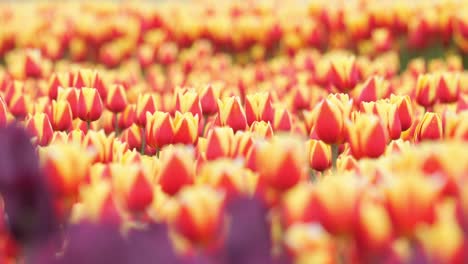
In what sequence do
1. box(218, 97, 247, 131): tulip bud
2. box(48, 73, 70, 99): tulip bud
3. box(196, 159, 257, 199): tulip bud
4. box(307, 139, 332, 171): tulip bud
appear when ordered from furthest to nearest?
1. box(48, 73, 70, 99): tulip bud
2. box(218, 97, 247, 131): tulip bud
3. box(307, 139, 332, 171): tulip bud
4. box(196, 159, 257, 199): tulip bud

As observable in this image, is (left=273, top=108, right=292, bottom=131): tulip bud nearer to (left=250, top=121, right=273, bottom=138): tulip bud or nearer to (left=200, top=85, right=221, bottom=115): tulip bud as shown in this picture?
(left=250, top=121, right=273, bottom=138): tulip bud

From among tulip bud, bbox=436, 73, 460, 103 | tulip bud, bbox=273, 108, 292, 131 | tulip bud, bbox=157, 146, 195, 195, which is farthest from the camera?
tulip bud, bbox=436, 73, 460, 103

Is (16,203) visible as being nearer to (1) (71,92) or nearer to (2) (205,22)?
(1) (71,92)

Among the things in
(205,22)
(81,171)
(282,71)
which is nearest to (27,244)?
(81,171)

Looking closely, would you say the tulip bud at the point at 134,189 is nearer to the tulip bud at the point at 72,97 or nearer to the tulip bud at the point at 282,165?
the tulip bud at the point at 282,165

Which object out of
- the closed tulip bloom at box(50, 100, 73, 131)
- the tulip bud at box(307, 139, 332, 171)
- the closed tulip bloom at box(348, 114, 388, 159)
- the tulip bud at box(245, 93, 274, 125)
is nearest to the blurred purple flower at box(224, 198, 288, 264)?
the closed tulip bloom at box(348, 114, 388, 159)

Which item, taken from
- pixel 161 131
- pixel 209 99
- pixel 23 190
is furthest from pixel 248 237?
pixel 209 99

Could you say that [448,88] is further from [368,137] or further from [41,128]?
[41,128]
